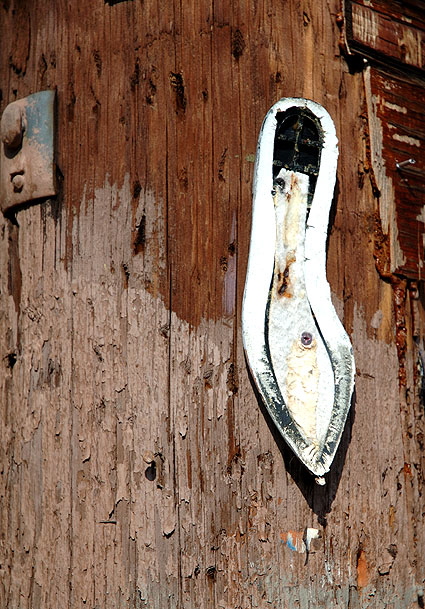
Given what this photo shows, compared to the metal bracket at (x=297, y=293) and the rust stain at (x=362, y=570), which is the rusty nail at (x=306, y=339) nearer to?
the metal bracket at (x=297, y=293)

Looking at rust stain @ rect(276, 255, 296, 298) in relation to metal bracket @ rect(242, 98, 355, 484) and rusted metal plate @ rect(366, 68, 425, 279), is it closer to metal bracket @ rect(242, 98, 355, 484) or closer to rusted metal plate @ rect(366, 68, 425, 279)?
metal bracket @ rect(242, 98, 355, 484)

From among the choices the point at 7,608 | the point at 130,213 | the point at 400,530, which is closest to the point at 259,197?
the point at 130,213

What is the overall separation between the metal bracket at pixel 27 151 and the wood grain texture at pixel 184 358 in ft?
0.17

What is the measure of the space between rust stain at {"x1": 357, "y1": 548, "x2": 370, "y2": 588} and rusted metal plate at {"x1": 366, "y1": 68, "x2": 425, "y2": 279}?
2.88 ft

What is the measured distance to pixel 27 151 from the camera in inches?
120

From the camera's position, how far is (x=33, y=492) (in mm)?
2883

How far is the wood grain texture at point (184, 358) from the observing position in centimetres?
261

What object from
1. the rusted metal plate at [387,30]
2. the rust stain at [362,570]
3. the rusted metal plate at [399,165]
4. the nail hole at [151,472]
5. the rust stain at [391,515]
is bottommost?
the rust stain at [362,570]

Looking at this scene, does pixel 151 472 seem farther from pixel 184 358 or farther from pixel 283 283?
pixel 283 283

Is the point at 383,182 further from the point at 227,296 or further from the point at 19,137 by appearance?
the point at 19,137

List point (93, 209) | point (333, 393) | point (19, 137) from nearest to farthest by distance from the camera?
point (333, 393) → point (93, 209) → point (19, 137)

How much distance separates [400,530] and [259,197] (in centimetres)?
109

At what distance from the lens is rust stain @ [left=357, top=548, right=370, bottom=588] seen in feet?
8.71

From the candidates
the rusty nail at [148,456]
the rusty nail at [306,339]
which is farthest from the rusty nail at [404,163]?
the rusty nail at [148,456]
